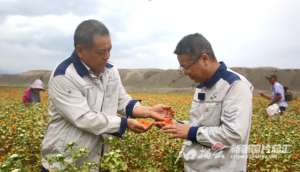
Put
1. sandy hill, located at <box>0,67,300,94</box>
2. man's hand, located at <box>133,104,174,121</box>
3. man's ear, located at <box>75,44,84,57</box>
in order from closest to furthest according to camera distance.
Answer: man's ear, located at <box>75,44,84,57</box>, man's hand, located at <box>133,104,174,121</box>, sandy hill, located at <box>0,67,300,94</box>

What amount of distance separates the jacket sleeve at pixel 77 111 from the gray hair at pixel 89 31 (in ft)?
0.86

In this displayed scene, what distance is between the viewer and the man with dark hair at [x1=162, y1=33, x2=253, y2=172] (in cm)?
286

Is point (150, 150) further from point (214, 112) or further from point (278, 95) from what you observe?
point (278, 95)

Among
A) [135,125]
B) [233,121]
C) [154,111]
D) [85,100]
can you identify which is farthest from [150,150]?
[233,121]

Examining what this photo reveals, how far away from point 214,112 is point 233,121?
162mm

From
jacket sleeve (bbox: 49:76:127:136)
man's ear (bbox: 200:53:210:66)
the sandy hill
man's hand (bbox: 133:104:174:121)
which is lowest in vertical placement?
the sandy hill

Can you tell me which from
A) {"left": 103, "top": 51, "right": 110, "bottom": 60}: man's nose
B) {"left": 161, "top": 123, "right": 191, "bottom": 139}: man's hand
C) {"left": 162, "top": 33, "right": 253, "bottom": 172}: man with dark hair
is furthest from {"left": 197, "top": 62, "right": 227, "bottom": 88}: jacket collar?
{"left": 103, "top": 51, "right": 110, "bottom": 60}: man's nose

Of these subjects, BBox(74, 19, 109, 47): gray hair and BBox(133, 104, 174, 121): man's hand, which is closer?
BBox(74, 19, 109, 47): gray hair

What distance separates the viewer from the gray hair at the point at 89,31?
3020 millimetres

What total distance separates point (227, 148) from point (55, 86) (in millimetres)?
1133

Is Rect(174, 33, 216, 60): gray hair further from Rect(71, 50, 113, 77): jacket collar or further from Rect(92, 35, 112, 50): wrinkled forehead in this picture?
Rect(71, 50, 113, 77): jacket collar

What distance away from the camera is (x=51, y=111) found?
10.6ft

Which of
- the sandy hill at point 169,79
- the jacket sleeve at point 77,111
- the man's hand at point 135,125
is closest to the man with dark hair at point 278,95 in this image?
the man's hand at point 135,125

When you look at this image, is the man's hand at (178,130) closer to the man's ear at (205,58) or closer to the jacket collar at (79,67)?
the man's ear at (205,58)
